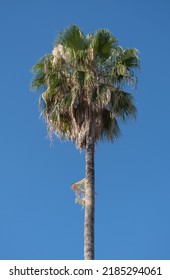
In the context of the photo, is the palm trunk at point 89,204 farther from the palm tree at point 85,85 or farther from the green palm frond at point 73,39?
the green palm frond at point 73,39

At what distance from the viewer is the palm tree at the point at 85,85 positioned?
82.4 ft

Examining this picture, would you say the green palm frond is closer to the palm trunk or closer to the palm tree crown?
the palm tree crown

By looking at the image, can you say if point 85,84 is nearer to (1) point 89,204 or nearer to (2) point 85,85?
(2) point 85,85

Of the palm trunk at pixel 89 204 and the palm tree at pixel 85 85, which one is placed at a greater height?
the palm tree at pixel 85 85

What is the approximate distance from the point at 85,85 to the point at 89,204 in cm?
369

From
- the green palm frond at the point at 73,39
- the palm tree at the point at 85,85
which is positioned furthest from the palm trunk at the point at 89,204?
the green palm frond at the point at 73,39

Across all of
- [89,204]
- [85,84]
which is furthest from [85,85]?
[89,204]

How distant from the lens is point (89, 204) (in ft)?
77.3

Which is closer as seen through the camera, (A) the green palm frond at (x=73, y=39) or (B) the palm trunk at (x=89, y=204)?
(B) the palm trunk at (x=89, y=204)

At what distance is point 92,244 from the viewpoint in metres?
22.9

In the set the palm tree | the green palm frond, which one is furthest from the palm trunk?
the green palm frond

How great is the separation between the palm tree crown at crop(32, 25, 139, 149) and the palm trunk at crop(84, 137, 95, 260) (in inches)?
26.5

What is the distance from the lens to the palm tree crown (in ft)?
82.5

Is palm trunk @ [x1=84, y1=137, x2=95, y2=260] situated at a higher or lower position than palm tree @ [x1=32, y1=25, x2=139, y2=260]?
lower
